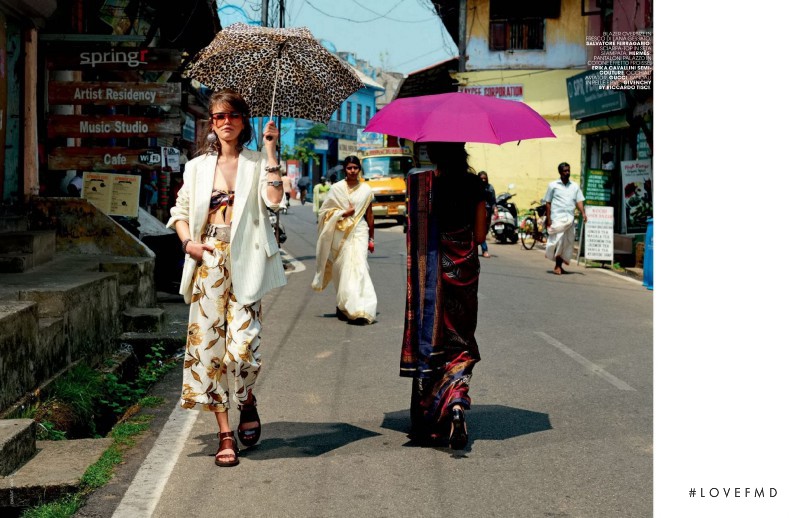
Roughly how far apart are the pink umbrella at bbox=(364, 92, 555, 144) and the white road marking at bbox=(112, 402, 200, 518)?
7.00ft

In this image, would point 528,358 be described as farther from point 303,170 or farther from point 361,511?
point 303,170

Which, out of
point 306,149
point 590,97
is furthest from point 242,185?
point 306,149

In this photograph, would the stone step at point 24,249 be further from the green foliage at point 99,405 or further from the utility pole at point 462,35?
the utility pole at point 462,35

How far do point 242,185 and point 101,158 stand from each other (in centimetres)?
700

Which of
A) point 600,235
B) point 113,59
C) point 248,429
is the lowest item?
point 248,429

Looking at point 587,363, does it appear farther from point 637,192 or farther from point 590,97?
point 590,97

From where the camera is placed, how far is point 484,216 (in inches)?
229

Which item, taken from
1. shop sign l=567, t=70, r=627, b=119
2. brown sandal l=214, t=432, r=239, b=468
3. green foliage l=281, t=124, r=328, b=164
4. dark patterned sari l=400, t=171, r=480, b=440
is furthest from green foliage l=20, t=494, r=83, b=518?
green foliage l=281, t=124, r=328, b=164

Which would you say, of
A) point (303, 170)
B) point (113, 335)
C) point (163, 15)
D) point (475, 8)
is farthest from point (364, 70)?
point (113, 335)

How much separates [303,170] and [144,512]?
65.9 m

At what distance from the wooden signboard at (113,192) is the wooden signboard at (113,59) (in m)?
1.46

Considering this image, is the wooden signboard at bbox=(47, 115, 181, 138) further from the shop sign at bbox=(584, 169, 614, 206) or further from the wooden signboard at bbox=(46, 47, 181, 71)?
the shop sign at bbox=(584, 169, 614, 206)

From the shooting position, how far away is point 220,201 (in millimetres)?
5438

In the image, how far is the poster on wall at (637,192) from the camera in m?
19.6
